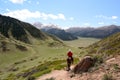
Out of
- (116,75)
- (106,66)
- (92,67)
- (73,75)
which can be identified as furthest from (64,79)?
(116,75)

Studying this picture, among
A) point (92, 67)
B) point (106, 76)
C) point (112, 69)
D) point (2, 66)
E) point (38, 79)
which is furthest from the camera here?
point (2, 66)

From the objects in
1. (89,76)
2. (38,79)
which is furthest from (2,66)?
(89,76)

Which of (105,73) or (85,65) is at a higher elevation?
Result: (85,65)

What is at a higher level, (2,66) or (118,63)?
(118,63)

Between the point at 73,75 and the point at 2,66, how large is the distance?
16383 cm

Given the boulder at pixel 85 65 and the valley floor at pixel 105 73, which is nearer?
the valley floor at pixel 105 73

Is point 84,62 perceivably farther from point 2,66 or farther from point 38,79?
point 2,66

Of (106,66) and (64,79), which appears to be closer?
(106,66)

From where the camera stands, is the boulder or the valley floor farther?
the boulder

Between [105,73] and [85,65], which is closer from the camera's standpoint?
[105,73]

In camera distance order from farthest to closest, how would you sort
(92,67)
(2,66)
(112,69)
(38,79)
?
1. (2,66)
2. (38,79)
3. (92,67)
4. (112,69)

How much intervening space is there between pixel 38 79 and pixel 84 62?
983cm

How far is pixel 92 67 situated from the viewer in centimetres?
2970

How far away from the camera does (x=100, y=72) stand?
2711cm
